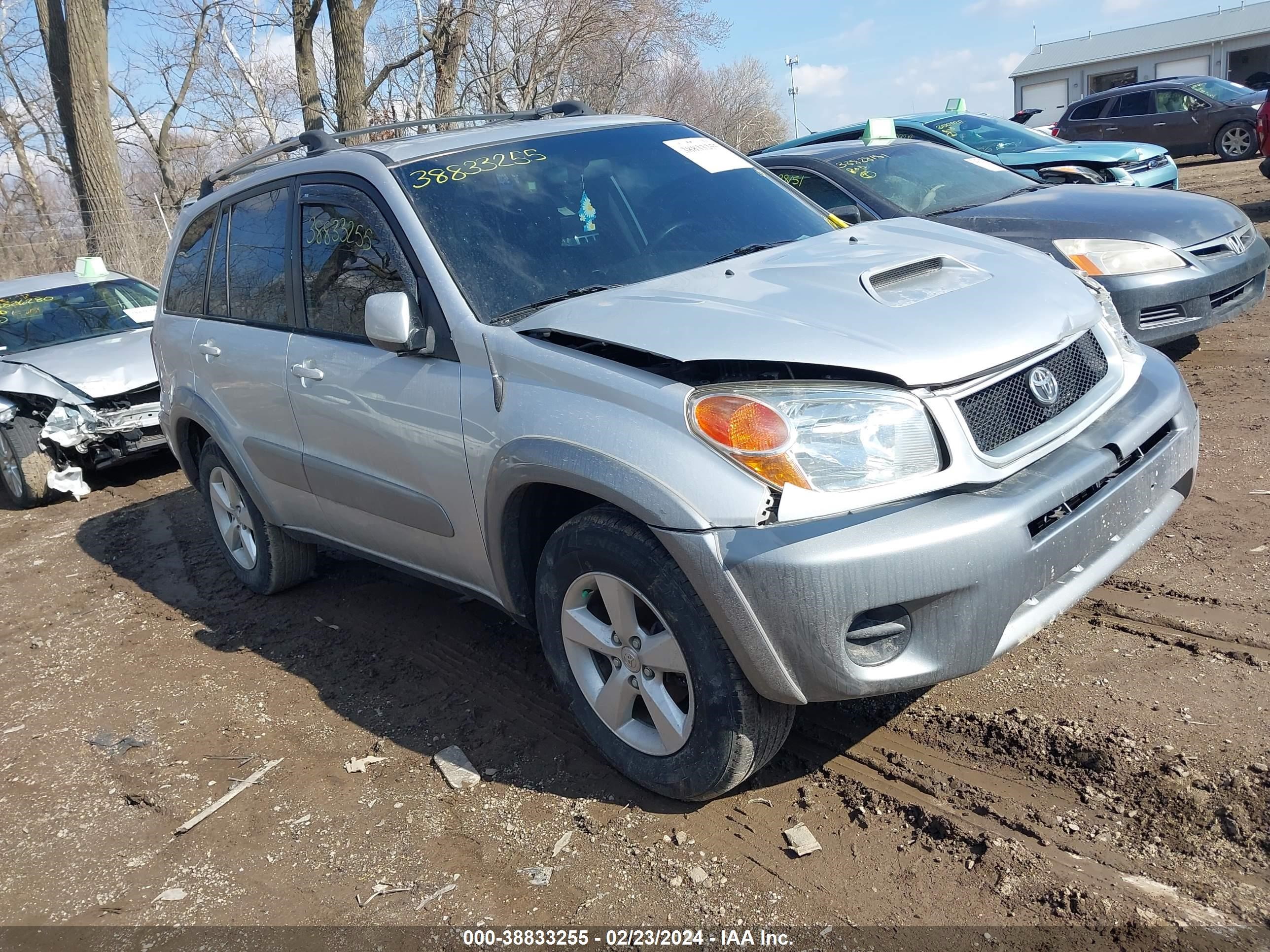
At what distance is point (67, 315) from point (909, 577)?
848 cm

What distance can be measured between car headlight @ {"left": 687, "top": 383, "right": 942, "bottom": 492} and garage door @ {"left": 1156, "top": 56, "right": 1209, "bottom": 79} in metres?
49.7

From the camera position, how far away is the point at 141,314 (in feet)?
29.1

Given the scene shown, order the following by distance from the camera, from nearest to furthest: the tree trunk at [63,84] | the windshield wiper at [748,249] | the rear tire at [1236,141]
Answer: the windshield wiper at [748,249], the tree trunk at [63,84], the rear tire at [1236,141]

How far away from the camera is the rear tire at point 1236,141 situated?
19.1 m

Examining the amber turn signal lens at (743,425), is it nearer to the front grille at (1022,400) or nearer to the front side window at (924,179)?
the front grille at (1022,400)

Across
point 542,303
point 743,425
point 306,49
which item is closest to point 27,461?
point 542,303

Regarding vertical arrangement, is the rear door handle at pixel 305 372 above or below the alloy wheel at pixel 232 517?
above

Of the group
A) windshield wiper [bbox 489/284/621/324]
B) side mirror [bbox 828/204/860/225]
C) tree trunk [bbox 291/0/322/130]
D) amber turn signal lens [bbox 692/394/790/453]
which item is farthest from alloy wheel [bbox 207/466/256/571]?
tree trunk [bbox 291/0/322/130]

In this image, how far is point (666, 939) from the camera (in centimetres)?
252

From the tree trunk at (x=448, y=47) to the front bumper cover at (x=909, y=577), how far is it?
16782mm

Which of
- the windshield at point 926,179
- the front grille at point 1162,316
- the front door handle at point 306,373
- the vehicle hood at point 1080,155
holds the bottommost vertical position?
the front grille at point 1162,316

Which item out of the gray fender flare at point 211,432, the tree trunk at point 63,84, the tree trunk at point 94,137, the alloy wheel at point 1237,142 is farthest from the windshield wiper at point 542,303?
the alloy wheel at point 1237,142

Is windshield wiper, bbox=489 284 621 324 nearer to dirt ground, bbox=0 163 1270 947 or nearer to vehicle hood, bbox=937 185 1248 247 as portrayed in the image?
dirt ground, bbox=0 163 1270 947

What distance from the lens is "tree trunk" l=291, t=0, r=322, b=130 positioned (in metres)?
18.1
